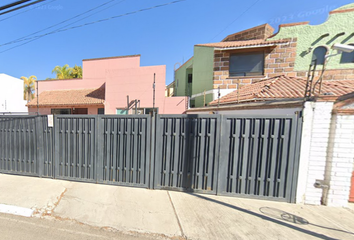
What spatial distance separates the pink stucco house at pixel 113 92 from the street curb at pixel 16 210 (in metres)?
7.47

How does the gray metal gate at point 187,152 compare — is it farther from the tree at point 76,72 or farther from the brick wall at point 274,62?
the tree at point 76,72

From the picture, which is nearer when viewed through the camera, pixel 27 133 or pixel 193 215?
pixel 193 215

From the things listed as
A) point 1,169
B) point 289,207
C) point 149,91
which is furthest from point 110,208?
point 149,91

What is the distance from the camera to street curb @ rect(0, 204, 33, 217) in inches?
112

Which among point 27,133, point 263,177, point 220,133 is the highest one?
A: point 220,133

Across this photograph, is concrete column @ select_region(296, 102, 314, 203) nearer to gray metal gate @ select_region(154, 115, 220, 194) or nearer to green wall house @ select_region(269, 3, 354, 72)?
gray metal gate @ select_region(154, 115, 220, 194)

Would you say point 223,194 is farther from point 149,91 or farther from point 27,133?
point 149,91

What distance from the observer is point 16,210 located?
9.55ft

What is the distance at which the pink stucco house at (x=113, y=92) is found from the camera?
11328 mm

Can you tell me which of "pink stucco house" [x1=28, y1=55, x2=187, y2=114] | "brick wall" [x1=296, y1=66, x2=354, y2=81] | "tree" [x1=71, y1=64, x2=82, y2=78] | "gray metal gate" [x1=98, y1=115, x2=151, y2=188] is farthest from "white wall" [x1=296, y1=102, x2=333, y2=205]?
"tree" [x1=71, y1=64, x2=82, y2=78]

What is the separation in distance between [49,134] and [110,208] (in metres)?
2.88

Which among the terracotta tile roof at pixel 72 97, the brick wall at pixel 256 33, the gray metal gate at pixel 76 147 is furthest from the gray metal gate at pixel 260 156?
the terracotta tile roof at pixel 72 97

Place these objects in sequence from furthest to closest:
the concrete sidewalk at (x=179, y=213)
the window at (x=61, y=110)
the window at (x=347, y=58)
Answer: the window at (x=61, y=110) → the window at (x=347, y=58) → the concrete sidewalk at (x=179, y=213)

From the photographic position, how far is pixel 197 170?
364cm
